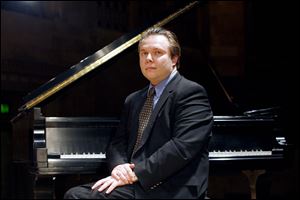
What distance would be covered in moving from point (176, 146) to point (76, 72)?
4.02ft

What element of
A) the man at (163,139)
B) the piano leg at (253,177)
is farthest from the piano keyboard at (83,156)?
the piano leg at (253,177)

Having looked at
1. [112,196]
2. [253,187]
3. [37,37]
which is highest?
[37,37]

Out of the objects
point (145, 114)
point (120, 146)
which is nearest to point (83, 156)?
point (120, 146)

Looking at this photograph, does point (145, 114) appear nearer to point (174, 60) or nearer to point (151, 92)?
point (151, 92)

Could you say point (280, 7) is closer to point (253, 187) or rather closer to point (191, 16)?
point (191, 16)

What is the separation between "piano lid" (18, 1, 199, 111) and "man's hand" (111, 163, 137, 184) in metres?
1.03

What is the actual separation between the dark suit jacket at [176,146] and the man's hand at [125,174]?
0.03 meters

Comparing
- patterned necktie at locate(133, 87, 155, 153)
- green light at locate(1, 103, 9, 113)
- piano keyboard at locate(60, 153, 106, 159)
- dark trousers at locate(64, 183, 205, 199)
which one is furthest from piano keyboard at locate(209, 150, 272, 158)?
green light at locate(1, 103, 9, 113)

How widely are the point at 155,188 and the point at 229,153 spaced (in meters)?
1.15

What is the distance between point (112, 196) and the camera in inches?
90.4

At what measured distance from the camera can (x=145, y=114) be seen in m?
2.52

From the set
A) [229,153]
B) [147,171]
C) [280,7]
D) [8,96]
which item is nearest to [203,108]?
[147,171]

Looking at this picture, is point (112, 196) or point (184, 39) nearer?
point (112, 196)

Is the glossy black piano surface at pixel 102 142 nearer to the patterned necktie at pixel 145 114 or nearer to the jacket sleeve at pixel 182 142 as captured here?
the patterned necktie at pixel 145 114
